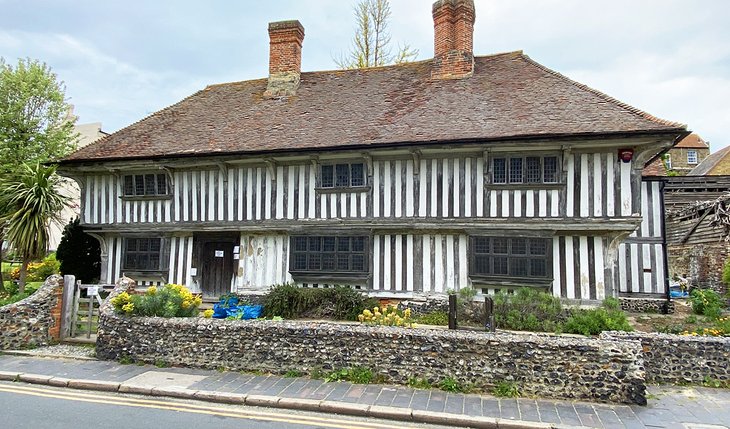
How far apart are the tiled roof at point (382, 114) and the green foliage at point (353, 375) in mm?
5932

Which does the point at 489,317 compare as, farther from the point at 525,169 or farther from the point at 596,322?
the point at 525,169

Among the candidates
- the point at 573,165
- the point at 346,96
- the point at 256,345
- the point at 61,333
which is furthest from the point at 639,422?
the point at 346,96

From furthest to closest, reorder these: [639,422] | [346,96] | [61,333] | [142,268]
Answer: [346,96]
[142,268]
[61,333]
[639,422]

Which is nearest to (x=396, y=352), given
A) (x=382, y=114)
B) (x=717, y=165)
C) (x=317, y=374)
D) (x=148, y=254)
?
(x=317, y=374)

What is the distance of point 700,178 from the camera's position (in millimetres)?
15766

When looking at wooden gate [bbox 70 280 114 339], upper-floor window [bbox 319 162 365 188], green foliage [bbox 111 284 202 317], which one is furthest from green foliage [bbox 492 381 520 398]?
wooden gate [bbox 70 280 114 339]

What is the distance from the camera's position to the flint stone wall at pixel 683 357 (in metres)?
6.88

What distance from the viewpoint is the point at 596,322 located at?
29.0 feet

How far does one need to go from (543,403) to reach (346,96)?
11251 mm

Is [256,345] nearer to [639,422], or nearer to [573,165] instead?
[639,422]

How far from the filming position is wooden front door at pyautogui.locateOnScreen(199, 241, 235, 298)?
13.4m

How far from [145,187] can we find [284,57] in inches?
261

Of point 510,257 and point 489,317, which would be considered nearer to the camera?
point 489,317

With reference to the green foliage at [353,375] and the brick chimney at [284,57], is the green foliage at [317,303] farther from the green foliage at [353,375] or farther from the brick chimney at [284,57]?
the brick chimney at [284,57]
